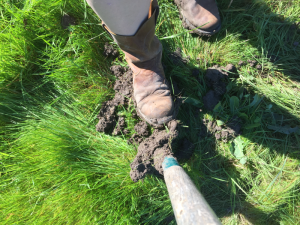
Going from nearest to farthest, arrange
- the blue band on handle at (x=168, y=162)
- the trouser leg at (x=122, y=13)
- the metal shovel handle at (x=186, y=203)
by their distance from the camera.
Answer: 1. the metal shovel handle at (x=186, y=203)
2. the trouser leg at (x=122, y=13)
3. the blue band on handle at (x=168, y=162)

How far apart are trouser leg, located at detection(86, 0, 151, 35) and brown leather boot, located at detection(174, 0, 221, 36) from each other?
3.05 feet

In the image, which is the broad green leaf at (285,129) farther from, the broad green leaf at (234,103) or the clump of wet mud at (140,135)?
the clump of wet mud at (140,135)

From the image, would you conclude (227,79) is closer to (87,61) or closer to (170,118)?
(170,118)

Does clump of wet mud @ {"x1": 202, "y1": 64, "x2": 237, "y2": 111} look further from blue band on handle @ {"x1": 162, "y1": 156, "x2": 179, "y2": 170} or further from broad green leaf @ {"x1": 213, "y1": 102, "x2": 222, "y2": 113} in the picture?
blue band on handle @ {"x1": 162, "y1": 156, "x2": 179, "y2": 170}

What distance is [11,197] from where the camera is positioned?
172cm

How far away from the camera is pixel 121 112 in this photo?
6.05 ft

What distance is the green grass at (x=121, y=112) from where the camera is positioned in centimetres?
171

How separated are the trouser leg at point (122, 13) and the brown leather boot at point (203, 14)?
93 centimetres

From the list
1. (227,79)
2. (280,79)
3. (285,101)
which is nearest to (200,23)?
(227,79)

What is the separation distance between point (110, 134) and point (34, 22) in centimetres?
143

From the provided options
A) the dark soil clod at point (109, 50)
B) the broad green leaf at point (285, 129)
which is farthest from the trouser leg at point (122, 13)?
the broad green leaf at point (285, 129)

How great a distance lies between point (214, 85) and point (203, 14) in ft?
2.60

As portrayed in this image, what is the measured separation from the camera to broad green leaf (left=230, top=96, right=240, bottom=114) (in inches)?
69.2

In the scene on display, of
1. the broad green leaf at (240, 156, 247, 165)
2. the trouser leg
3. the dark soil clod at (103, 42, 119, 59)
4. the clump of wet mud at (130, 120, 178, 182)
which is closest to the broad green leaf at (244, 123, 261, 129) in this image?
the broad green leaf at (240, 156, 247, 165)
